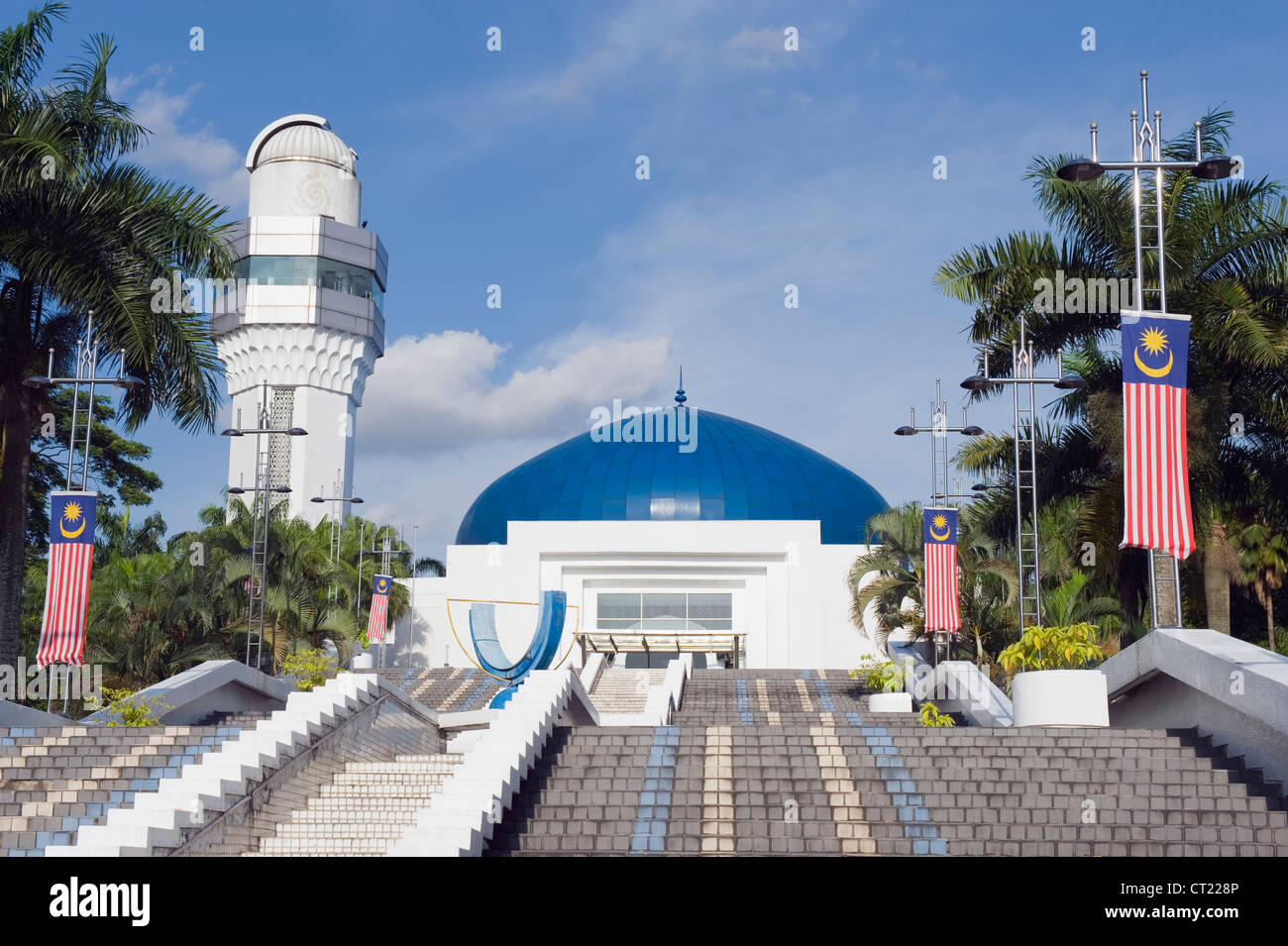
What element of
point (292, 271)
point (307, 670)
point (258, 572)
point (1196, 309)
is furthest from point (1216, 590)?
point (292, 271)

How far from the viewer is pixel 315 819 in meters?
12.2

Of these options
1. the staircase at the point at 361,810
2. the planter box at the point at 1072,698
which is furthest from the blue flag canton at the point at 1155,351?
the staircase at the point at 361,810

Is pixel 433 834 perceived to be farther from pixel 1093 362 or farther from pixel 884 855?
pixel 1093 362

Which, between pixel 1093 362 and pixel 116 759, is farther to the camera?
pixel 1093 362

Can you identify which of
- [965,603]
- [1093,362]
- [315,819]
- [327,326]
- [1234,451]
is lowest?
[315,819]

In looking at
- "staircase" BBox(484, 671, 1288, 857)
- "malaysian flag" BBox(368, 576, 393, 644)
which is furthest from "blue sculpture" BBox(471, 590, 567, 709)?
"malaysian flag" BBox(368, 576, 393, 644)

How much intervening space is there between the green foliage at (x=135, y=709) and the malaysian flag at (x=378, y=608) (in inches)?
850

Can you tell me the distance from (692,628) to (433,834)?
1370 inches

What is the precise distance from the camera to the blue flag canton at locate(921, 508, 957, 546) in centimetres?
2309

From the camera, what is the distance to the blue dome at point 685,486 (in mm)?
47125
